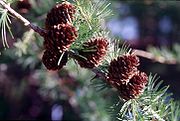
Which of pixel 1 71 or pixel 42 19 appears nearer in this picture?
pixel 42 19

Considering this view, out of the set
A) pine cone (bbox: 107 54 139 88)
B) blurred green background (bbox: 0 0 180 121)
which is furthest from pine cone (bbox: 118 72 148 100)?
blurred green background (bbox: 0 0 180 121)

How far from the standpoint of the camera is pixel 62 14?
0.74m

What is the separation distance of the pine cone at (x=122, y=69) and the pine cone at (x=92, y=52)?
0.08ft

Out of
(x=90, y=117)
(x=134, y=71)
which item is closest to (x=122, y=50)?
(x=134, y=71)

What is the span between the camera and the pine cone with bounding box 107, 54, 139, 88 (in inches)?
29.8

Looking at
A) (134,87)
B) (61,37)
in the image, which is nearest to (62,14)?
(61,37)

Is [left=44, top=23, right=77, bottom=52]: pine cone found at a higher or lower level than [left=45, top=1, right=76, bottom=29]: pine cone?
lower

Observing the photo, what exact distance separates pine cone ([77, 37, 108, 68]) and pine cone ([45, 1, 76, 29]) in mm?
45

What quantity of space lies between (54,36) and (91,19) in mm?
65

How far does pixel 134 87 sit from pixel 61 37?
0.42 feet

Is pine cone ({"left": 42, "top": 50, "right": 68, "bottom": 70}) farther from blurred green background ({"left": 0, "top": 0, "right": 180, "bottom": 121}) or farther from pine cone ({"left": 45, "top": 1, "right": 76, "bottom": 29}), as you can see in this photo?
blurred green background ({"left": 0, "top": 0, "right": 180, "bottom": 121})

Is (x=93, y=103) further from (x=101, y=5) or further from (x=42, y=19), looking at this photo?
(x=101, y=5)

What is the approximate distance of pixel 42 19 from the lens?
1.22m

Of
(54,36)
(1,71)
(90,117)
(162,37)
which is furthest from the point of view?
(162,37)
